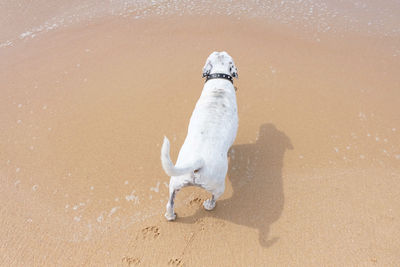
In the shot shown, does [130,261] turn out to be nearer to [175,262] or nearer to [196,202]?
[175,262]

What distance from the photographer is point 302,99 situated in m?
4.69

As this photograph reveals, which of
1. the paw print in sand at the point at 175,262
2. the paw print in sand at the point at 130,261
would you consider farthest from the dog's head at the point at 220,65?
the paw print in sand at the point at 130,261

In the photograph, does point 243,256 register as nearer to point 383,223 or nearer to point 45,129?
point 383,223

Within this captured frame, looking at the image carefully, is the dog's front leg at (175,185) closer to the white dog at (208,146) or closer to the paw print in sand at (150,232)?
the white dog at (208,146)

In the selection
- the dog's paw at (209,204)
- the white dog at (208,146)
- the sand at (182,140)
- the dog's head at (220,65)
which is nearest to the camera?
the white dog at (208,146)

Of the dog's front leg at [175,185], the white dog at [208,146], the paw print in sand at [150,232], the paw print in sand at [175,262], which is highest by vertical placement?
the white dog at [208,146]

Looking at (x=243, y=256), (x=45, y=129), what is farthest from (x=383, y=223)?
(x=45, y=129)

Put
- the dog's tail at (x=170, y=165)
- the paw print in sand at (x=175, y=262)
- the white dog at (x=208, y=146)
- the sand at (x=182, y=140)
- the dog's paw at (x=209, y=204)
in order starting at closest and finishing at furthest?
1. the dog's tail at (x=170, y=165)
2. the white dog at (x=208, y=146)
3. the paw print in sand at (x=175, y=262)
4. the sand at (x=182, y=140)
5. the dog's paw at (x=209, y=204)

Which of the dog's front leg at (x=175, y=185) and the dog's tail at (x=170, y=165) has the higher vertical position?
the dog's tail at (x=170, y=165)

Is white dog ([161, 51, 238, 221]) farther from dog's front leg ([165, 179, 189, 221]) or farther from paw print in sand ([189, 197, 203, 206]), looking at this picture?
paw print in sand ([189, 197, 203, 206])

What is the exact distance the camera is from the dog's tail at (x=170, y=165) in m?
2.21

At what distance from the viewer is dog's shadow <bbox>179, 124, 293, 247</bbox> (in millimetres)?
3334

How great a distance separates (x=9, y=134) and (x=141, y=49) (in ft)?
9.94

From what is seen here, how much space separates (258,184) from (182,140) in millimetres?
1404
